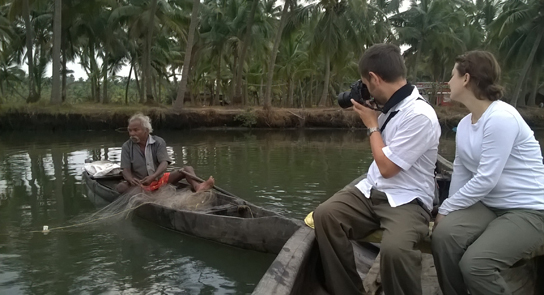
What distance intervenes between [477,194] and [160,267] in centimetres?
355

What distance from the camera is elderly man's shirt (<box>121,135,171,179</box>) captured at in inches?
250

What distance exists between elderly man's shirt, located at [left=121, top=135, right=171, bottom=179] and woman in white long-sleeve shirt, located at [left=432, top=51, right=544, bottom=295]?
476 cm

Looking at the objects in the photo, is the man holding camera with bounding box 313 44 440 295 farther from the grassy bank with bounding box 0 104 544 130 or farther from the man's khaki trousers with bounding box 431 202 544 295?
the grassy bank with bounding box 0 104 544 130

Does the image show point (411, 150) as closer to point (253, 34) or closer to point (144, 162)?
point (144, 162)

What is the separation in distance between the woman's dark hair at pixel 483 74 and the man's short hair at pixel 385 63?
0.33m

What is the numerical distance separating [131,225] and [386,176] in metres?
4.44

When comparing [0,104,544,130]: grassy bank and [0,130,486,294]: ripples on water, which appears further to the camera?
[0,104,544,130]: grassy bank

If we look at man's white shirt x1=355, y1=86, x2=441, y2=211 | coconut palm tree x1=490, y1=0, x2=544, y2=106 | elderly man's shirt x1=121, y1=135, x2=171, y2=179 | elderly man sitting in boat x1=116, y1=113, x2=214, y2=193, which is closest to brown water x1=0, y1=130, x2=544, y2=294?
elderly man sitting in boat x1=116, y1=113, x2=214, y2=193

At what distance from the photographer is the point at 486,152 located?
220cm

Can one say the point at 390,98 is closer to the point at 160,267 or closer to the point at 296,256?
the point at 296,256

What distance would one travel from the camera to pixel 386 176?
2.35 m

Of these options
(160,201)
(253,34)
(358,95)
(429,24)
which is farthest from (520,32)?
(358,95)

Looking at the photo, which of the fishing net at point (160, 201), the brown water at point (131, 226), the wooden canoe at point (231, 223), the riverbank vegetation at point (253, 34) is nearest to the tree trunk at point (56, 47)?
the riverbank vegetation at point (253, 34)

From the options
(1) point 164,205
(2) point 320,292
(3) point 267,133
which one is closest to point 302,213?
(1) point 164,205
